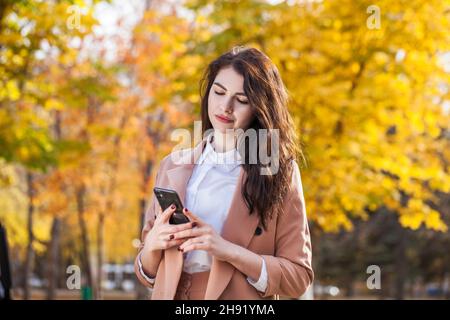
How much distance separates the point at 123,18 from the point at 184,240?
17084mm

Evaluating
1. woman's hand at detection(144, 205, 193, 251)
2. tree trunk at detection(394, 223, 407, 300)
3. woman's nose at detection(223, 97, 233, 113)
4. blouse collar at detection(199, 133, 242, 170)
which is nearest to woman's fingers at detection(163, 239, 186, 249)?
woman's hand at detection(144, 205, 193, 251)

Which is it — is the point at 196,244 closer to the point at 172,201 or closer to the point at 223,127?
the point at 172,201

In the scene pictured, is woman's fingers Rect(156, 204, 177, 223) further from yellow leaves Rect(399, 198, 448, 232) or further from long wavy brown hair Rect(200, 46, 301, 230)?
yellow leaves Rect(399, 198, 448, 232)

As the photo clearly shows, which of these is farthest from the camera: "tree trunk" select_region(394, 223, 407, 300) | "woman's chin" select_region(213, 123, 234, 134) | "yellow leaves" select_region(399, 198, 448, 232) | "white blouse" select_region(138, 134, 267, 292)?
"tree trunk" select_region(394, 223, 407, 300)

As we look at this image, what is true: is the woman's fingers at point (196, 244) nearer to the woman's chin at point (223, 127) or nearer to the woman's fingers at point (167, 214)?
the woman's fingers at point (167, 214)

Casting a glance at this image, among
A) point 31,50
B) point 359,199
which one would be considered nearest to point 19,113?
point 31,50

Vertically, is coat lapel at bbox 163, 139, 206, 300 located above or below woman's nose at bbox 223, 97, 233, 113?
below

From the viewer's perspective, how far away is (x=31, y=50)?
1129 centimetres

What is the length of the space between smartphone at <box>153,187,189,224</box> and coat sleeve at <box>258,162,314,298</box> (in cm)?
30

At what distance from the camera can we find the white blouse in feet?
7.95

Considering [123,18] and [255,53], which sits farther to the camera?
[123,18]

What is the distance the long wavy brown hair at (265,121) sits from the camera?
7.84ft
